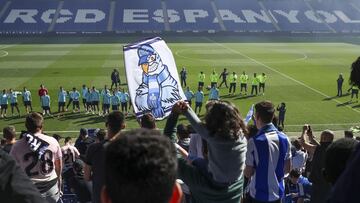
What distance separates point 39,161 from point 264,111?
3070 millimetres

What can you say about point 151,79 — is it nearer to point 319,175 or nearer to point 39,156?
point 39,156

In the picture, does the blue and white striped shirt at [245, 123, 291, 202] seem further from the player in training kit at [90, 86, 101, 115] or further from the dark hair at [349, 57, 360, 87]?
the player in training kit at [90, 86, 101, 115]

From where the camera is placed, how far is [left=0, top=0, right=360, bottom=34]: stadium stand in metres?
56.9

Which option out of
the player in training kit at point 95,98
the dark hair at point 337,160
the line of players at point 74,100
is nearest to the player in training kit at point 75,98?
the line of players at point 74,100

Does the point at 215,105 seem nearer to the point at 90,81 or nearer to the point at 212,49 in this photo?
the point at 90,81

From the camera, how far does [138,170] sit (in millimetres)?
1893

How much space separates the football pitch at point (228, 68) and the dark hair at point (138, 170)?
16149 millimetres

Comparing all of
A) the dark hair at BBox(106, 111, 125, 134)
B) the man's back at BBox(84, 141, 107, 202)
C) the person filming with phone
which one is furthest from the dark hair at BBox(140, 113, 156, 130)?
the person filming with phone

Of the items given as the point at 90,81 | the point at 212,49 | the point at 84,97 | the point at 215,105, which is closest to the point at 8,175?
the point at 215,105

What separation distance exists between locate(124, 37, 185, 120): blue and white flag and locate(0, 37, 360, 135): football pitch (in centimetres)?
1222

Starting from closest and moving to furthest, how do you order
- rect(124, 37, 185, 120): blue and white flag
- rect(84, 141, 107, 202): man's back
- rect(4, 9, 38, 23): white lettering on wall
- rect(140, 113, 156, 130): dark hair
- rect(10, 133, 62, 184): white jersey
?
rect(84, 141, 107, 202): man's back < rect(140, 113, 156, 130): dark hair < rect(10, 133, 62, 184): white jersey < rect(124, 37, 185, 120): blue and white flag < rect(4, 9, 38, 23): white lettering on wall

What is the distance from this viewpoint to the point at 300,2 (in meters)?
68.9

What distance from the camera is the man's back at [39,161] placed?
5594mm

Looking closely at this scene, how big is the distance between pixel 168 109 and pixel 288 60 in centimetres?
3096
